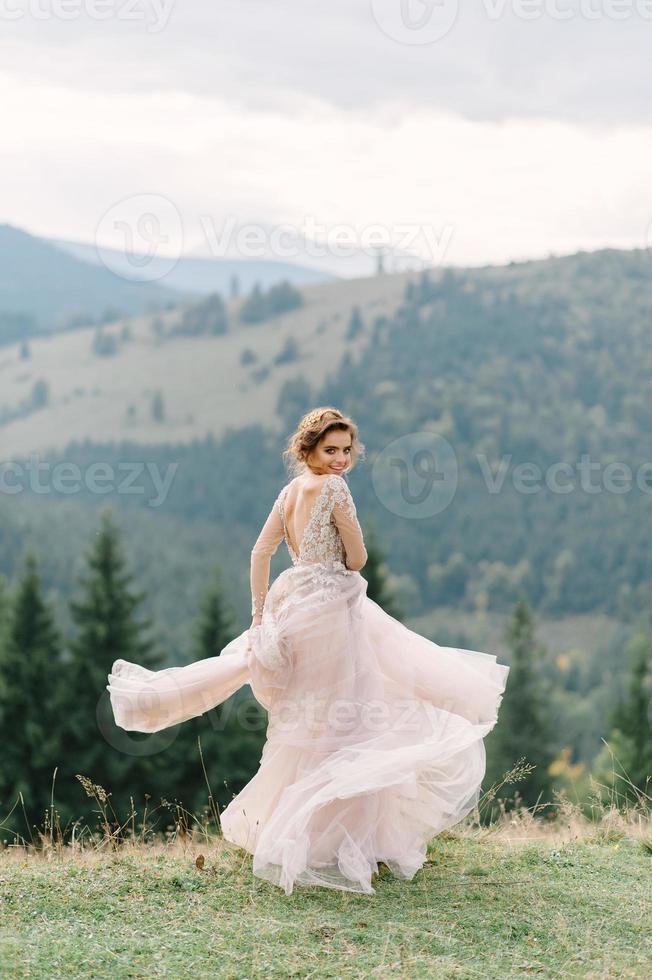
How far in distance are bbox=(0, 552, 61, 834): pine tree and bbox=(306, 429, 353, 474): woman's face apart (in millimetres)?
22728

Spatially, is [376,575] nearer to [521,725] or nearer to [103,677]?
[103,677]

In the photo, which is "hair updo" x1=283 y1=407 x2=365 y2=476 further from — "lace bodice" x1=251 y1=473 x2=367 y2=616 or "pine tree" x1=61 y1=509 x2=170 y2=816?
"pine tree" x1=61 y1=509 x2=170 y2=816

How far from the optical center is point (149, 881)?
6.21 m

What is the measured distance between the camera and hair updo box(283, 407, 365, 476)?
666 cm

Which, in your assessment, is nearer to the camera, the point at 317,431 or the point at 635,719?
the point at 317,431

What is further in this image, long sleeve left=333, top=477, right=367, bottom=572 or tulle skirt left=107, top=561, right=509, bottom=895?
long sleeve left=333, top=477, right=367, bottom=572

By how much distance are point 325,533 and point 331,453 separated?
0.49 meters

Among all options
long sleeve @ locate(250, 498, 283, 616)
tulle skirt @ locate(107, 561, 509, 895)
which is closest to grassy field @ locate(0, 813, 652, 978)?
tulle skirt @ locate(107, 561, 509, 895)

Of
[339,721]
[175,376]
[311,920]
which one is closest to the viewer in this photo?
[311,920]

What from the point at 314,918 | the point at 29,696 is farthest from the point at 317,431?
the point at 29,696

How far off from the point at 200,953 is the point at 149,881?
1.08 meters

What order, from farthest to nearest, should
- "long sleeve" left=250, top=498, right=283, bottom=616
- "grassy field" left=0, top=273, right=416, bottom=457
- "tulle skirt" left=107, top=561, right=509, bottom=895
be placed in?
1. "grassy field" left=0, top=273, right=416, bottom=457
2. "long sleeve" left=250, top=498, right=283, bottom=616
3. "tulle skirt" left=107, top=561, right=509, bottom=895

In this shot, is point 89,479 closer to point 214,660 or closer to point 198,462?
point 198,462

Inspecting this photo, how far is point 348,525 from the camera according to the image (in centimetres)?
660
